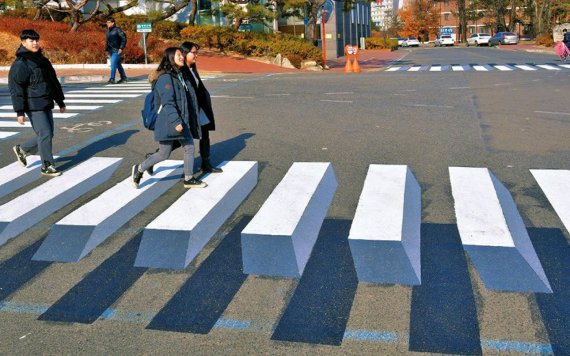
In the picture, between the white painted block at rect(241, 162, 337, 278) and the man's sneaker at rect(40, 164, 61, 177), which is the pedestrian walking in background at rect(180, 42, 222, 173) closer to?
the white painted block at rect(241, 162, 337, 278)

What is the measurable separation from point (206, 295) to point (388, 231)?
6.03ft

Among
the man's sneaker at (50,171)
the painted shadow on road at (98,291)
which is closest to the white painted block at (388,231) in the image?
the painted shadow on road at (98,291)

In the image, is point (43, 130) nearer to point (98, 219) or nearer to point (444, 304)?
point (98, 219)

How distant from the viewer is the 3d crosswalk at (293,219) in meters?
4.60

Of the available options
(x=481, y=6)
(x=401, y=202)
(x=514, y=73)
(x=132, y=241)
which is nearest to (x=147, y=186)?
(x=132, y=241)

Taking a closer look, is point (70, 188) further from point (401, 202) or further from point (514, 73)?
point (514, 73)

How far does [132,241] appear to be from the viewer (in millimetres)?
5289

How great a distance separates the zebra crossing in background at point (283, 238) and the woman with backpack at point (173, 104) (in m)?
0.68

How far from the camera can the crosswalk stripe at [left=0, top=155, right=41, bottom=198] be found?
24.0 feet

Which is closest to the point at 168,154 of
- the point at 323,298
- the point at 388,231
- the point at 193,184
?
the point at 193,184

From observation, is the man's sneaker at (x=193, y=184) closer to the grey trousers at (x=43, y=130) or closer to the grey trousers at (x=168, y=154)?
the grey trousers at (x=168, y=154)

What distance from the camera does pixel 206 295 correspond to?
Answer: 4.18m

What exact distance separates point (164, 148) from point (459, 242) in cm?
357

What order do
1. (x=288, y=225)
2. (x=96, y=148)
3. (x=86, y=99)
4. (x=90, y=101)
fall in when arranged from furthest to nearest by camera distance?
(x=86, y=99) → (x=90, y=101) → (x=96, y=148) → (x=288, y=225)
